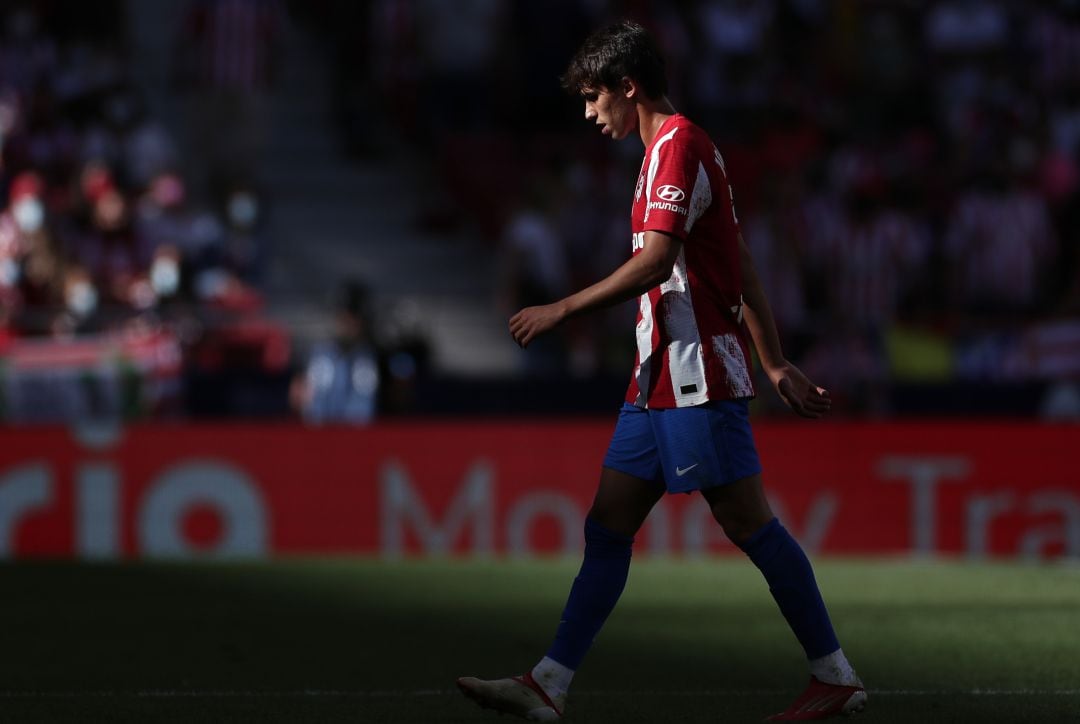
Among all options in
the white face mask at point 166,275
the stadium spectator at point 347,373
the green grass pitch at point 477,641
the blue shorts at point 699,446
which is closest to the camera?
the blue shorts at point 699,446

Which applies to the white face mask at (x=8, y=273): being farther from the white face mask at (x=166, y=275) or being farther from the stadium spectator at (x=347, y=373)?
the stadium spectator at (x=347, y=373)

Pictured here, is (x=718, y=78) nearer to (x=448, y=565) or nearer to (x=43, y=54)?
(x=43, y=54)

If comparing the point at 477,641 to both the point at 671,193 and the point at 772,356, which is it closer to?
the point at 772,356

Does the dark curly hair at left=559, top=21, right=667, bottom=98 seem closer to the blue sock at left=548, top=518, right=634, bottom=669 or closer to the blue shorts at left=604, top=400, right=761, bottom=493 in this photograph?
the blue shorts at left=604, top=400, right=761, bottom=493

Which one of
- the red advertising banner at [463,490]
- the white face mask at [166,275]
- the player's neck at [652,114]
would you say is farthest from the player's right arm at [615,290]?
the white face mask at [166,275]

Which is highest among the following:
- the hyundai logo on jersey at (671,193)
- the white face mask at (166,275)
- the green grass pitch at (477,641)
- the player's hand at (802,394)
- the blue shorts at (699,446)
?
the hyundai logo on jersey at (671,193)

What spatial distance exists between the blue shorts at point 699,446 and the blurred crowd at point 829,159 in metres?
8.69

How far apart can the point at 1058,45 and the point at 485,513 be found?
31.4ft

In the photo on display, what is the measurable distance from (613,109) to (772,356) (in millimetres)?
938

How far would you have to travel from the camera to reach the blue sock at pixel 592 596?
5789 mm

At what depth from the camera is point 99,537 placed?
12.7 metres

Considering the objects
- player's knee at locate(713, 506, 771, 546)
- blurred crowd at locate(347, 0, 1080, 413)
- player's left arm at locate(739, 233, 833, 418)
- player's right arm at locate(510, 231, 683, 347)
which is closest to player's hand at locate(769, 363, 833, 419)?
player's left arm at locate(739, 233, 833, 418)

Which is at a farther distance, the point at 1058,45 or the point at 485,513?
the point at 1058,45

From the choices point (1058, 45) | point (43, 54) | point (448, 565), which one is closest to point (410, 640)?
point (448, 565)
